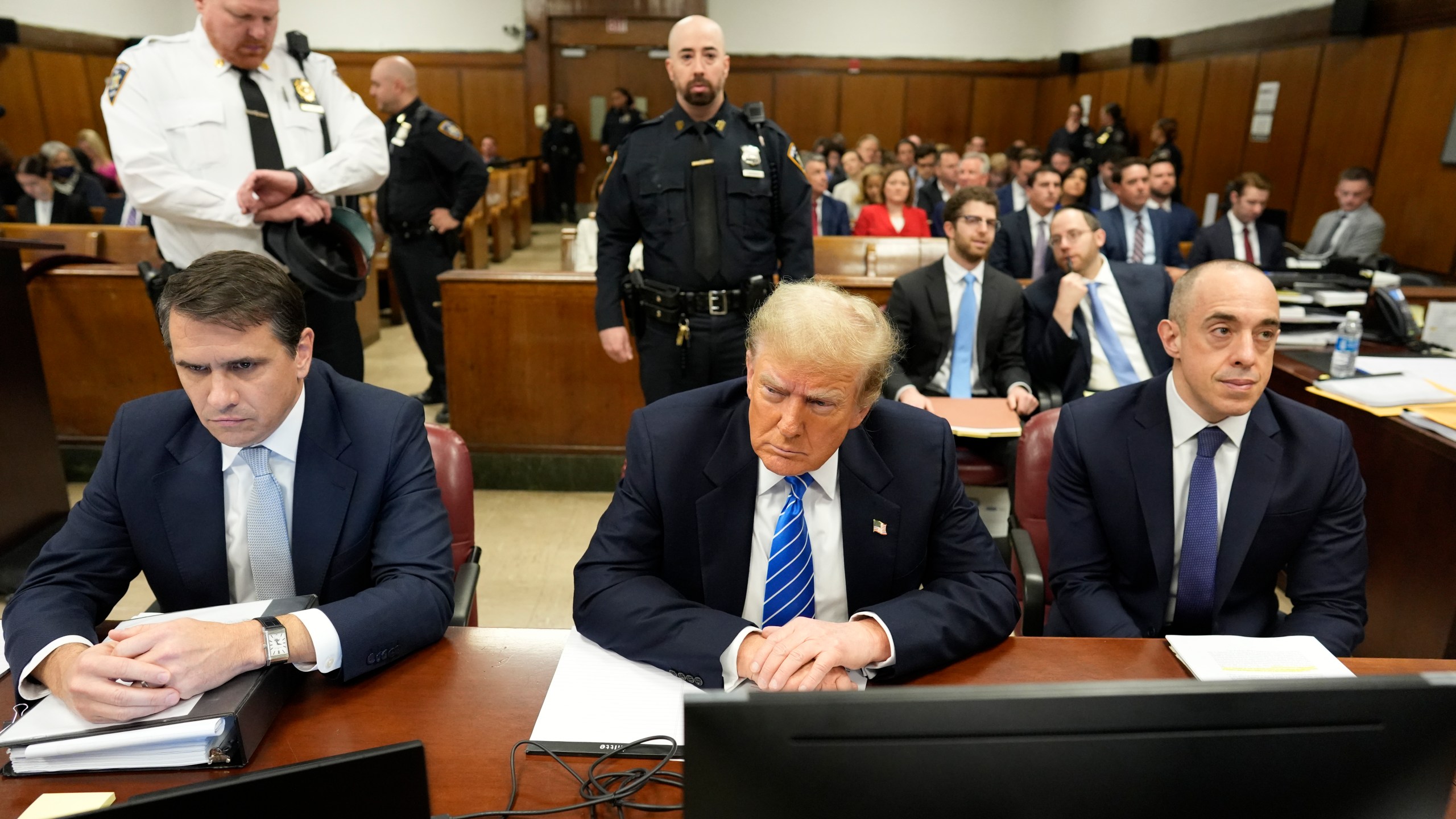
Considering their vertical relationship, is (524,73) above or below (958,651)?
above

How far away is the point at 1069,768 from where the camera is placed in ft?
2.33

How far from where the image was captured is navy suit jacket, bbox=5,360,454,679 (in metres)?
1.50

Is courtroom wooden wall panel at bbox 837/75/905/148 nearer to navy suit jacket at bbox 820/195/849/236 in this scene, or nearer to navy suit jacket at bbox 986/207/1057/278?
navy suit jacket at bbox 820/195/849/236

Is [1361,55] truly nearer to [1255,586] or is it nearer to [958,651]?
[1255,586]

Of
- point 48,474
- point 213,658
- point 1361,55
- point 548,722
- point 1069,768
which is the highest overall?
point 1361,55

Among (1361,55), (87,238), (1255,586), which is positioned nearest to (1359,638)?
(1255,586)

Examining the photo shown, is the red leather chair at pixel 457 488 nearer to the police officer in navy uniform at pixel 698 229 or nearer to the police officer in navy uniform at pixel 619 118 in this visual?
the police officer in navy uniform at pixel 698 229

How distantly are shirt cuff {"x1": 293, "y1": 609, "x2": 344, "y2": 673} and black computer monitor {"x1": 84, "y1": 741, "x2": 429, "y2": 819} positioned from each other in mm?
530

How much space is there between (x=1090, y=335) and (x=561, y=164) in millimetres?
10877

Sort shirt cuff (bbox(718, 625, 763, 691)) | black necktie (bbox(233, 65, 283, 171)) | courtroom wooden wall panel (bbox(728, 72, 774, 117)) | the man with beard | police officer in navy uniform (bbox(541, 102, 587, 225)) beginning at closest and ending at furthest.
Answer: shirt cuff (bbox(718, 625, 763, 691)) → black necktie (bbox(233, 65, 283, 171)) → the man with beard → police officer in navy uniform (bbox(541, 102, 587, 225)) → courtroom wooden wall panel (bbox(728, 72, 774, 117))

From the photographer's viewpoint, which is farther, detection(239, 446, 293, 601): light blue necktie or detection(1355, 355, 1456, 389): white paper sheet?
Result: detection(1355, 355, 1456, 389): white paper sheet

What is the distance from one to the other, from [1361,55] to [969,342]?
5.93 meters

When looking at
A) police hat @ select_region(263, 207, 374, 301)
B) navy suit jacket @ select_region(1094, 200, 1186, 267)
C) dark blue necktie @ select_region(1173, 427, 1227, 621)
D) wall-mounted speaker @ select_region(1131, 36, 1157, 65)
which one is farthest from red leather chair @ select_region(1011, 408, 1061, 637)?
wall-mounted speaker @ select_region(1131, 36, 1157, 65)

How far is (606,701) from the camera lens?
1.30 meters
